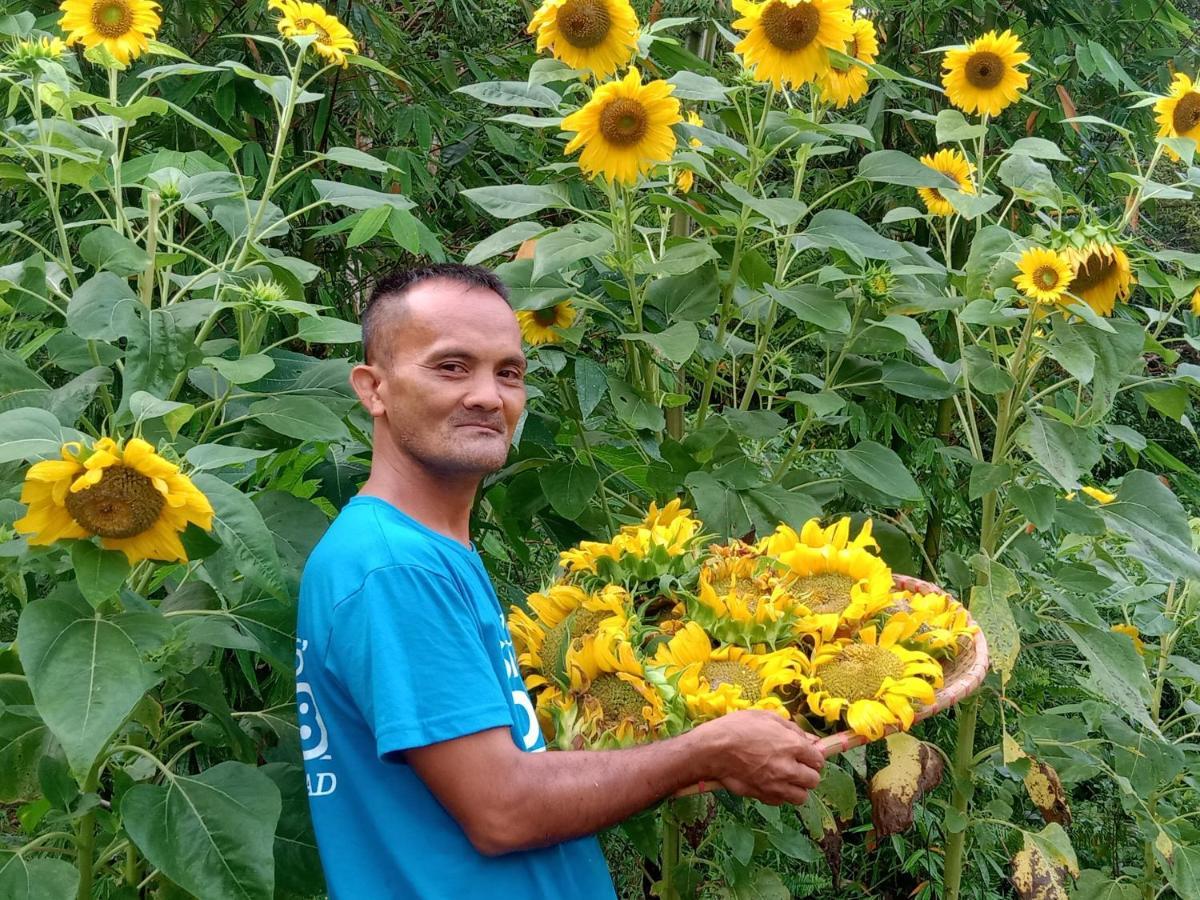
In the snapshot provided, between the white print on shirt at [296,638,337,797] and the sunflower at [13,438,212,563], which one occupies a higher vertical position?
the sunflower at [13,438,212,563]

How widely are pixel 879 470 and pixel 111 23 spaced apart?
1.16 m

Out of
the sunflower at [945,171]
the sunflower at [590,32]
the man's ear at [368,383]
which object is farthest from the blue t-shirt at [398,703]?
the sunflower at [945,171]

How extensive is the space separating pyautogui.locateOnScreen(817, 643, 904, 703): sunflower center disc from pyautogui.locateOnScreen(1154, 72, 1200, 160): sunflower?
103cm

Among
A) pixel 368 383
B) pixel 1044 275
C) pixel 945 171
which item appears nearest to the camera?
pixel 368 383

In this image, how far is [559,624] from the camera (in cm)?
124

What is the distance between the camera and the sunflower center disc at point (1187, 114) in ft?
5.76

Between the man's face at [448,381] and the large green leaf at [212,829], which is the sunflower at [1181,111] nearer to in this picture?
the man's face at [448,381]

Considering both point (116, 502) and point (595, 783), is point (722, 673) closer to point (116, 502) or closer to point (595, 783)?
point (595, 783)

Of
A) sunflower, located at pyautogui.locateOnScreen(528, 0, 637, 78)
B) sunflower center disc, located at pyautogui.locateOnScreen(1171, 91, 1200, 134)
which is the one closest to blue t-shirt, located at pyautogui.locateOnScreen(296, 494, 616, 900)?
sunflower, located at pyautogui.locateOnScreen(528, 0, 637, 78)

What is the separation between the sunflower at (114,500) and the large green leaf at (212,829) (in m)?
0.28

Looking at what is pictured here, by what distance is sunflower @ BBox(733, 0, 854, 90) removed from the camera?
1482mm

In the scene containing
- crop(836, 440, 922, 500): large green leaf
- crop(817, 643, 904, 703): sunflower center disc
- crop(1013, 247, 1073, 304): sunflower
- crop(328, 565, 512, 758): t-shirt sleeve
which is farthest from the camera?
crop(836, 440, 922, 500): large green leaf

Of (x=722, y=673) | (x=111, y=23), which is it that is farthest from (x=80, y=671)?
(x=111, y=23)

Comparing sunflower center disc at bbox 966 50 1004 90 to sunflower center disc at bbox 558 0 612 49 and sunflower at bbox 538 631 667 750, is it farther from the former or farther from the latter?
sunflower at bbox 538 631 667 750
